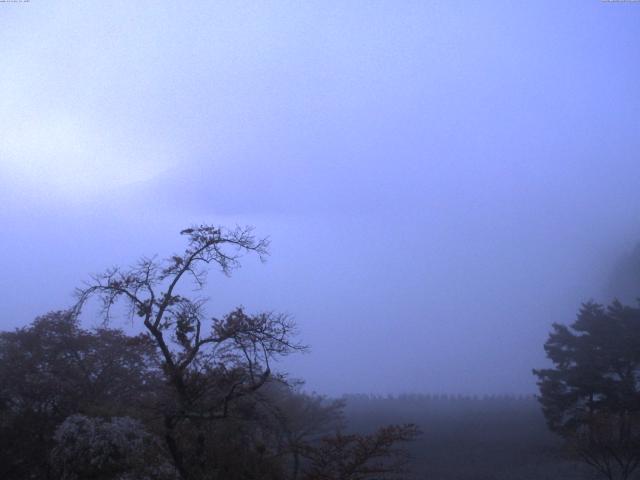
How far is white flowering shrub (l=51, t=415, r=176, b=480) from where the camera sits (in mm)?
12172

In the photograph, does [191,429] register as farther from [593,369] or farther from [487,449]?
[487,449]

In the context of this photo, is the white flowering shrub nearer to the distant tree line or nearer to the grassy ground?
the distant tree line

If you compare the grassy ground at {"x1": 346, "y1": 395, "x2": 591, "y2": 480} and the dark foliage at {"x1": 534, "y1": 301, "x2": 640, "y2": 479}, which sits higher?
the dark foliage at {"x1": 534, "y1": 301, "x2": 640, "y2": 479}

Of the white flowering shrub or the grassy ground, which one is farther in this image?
the grassy ground

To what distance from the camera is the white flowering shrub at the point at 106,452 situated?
39.9ft

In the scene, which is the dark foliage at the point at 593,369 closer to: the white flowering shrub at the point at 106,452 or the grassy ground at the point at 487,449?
the grassy ground at the point at 487,449

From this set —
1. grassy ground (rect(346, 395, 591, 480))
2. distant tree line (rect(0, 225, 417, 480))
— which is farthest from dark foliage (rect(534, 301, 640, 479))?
distant tree line (rect(0, 225, 417, 480))

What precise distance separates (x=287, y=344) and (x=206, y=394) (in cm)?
223

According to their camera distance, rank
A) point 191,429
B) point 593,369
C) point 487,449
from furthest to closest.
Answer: point 487,449, point 593,369, point 191,429

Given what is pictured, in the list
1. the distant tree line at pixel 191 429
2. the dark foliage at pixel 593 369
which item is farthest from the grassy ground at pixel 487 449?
the distant tree line at pixel 191 429

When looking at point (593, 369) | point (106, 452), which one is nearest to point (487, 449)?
point (593, 369)

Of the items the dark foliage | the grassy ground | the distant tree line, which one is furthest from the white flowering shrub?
the dark foliage

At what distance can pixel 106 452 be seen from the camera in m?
12.6

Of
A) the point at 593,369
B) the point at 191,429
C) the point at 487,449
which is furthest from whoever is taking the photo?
the point at 487,449
